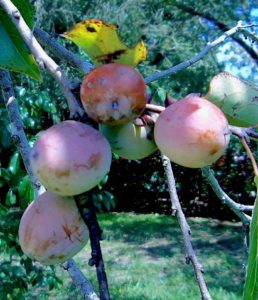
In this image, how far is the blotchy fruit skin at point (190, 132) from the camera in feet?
1.40

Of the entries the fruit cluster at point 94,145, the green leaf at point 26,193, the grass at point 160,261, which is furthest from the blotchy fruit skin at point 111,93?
the grass at point 160,261

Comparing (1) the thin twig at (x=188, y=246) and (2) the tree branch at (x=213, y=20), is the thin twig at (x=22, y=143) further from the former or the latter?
(2) the tree branch at (x=213, y=20)

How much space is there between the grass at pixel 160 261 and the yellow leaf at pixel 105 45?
3.52 metres

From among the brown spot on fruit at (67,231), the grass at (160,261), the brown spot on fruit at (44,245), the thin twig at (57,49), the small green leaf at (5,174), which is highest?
the thin twig at (57,49)

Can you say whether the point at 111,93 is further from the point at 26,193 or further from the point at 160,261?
the point at 160,261

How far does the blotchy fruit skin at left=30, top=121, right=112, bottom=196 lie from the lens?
0.40 m

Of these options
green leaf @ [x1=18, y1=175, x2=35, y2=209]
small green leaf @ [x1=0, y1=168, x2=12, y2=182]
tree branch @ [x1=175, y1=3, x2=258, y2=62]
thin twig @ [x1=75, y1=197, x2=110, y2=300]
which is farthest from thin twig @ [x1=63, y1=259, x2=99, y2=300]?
tree branch @ [x1=175, y1=3, x2=258, y2=62]

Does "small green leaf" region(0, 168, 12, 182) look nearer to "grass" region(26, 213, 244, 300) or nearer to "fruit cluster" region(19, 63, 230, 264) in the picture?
"fruit cluster" region(19, 63, 230, 264)

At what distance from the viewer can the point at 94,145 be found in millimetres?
405

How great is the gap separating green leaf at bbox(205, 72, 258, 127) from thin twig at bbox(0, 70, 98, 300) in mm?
315

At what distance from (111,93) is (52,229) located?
13 centimetres

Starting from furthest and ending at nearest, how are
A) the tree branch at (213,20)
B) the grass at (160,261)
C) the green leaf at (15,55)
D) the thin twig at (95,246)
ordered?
the tree branch at (213,20) → the grass at (160,261) → the green leaf at (15,55) → the thin twig at (95,246)

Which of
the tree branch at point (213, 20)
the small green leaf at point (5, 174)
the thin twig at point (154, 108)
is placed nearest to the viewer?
the thin twig at point (154, 108)

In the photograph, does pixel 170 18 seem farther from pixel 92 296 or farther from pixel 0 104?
pixel 92 296
